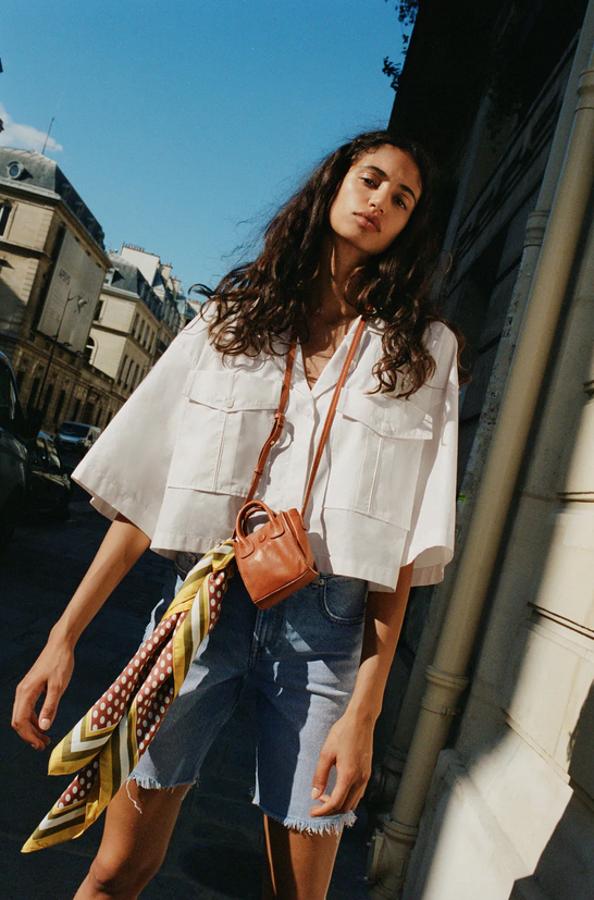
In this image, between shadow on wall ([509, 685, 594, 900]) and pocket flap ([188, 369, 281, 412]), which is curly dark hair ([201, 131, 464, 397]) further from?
shadow on wall ([509, 685, 594, 900])

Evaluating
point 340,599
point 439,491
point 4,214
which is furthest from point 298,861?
point 4,214

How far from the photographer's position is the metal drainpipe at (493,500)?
2.79m

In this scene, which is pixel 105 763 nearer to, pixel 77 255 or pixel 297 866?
pixel 297 866

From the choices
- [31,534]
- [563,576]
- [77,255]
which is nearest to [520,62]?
[563,576]

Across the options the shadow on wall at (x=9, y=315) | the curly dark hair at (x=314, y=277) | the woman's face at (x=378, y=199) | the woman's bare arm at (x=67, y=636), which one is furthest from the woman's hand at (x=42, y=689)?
the shadow on wall at (x=9, y=315)

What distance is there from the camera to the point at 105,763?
135cm

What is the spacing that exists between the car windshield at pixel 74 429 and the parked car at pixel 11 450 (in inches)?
1129

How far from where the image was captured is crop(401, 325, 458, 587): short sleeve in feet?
4.70

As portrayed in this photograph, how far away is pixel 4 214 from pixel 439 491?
52.4 metres

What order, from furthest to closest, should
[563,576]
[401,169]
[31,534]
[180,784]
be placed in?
[31,534] < [563,576] < [401,169] < [180,784]

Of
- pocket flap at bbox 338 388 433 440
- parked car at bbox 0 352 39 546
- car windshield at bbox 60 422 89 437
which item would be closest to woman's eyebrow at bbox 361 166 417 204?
pocket flap at bbox 338 388 433 440

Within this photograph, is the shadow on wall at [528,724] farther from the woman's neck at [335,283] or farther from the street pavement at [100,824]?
the woman's neck at [335,283]

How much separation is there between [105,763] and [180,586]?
0.34 metres

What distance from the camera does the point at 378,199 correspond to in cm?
161
